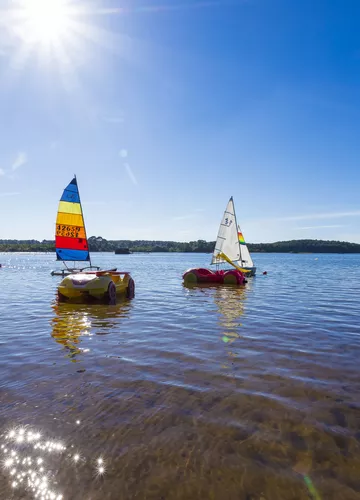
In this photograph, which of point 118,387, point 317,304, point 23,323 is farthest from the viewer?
point 317,304

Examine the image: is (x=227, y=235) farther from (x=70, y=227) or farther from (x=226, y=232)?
(x=70, y=227)

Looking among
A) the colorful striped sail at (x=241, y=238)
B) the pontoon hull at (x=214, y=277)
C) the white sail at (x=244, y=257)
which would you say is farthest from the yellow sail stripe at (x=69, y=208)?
the colorful striped sail at (x=241, y=238)

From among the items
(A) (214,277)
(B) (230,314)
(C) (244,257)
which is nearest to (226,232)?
(C) (244,257)

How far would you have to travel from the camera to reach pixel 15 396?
5.39m

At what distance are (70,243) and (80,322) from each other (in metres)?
12.9

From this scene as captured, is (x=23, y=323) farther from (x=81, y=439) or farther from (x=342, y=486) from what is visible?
(x=342, y=486)

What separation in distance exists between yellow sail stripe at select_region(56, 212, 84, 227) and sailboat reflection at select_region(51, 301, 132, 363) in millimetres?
9005

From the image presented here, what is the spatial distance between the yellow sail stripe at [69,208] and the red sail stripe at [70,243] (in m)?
1.94

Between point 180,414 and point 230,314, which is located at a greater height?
point 180,414

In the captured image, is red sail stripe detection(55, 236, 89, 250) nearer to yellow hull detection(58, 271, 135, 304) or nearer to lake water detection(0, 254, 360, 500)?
yellow hull detection(58, 271, 135, 304)

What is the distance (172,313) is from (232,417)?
28.3ft

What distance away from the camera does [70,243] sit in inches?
922

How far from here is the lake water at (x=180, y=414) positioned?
3.45 m

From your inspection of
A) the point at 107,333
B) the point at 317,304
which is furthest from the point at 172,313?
the point at 317,304
